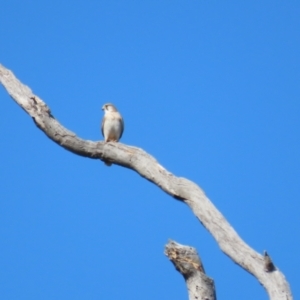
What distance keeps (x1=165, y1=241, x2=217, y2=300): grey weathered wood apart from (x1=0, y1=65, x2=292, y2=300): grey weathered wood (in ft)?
1.52

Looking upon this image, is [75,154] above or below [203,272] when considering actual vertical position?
above

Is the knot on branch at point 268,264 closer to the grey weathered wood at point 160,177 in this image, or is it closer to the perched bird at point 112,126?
the grey weathered wood at point 160,177

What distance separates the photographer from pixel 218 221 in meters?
7.29

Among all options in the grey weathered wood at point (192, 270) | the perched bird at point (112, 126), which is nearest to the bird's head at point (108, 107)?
the perched bird at point (112, 126)

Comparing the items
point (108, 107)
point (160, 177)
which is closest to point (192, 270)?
point (160, 177)

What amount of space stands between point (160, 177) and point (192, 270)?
1.68 m

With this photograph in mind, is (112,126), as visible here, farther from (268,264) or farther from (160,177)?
(268,264)

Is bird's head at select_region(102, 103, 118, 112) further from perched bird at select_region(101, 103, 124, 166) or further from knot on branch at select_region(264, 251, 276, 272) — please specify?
knot on branch at select_region(264, 251, 276, 272)

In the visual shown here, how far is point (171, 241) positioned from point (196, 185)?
113cm

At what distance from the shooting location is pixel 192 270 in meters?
6.70

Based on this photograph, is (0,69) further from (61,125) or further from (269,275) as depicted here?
(269,275)

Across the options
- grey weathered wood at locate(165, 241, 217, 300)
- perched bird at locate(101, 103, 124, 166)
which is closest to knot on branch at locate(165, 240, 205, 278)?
grey weathered wood at locate(165, 241, 217, 300)

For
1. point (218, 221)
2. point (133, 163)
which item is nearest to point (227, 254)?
point (218, 221)

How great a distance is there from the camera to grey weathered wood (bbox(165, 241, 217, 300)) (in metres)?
6.65
